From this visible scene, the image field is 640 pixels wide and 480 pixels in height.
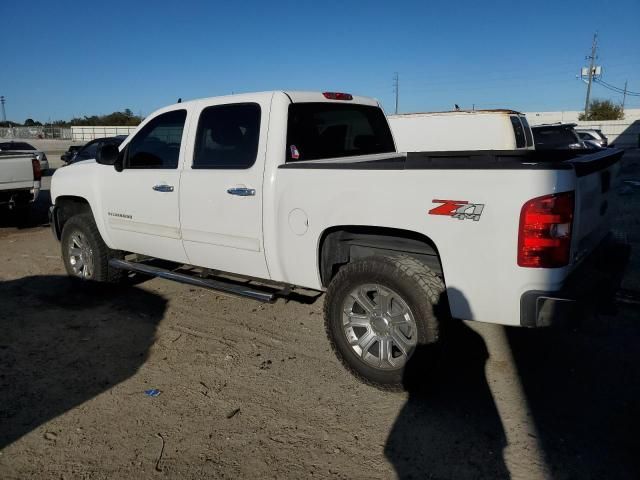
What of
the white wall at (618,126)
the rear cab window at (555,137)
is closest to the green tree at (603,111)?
the white wall at (618,126)

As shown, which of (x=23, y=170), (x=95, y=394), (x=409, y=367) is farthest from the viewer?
(x=23, y=170)

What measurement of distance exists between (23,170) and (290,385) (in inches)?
319

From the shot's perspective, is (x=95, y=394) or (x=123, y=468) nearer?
(x=123, y=468)

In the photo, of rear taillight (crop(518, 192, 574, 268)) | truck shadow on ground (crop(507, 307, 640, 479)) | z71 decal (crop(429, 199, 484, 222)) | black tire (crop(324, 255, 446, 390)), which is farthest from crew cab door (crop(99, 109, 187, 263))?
truck shadow on ground (crop(507, 307, 640, 479))

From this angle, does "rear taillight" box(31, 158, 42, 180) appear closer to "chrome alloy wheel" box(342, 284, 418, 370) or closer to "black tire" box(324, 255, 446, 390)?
"black tire" box(324, 255, 446, 390)

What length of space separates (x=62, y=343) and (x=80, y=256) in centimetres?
162

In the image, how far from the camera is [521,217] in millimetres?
2875

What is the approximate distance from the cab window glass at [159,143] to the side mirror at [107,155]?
12 cm

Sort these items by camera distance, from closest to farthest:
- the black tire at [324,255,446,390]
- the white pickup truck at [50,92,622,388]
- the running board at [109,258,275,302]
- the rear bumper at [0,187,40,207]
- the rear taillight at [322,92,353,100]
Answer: the white pickup truck at [50,92,622,388], the black tire at [324,255,446,390], the running board at [109,258,275,302], the rear taillight at [322,92,353,100], the rear bumper at [0,187,40,207]

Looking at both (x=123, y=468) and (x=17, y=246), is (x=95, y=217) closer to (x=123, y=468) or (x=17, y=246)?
(x=123, y=468)

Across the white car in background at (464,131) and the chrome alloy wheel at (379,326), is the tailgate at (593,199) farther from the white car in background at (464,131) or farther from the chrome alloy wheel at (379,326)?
the white car in background at (464,131)

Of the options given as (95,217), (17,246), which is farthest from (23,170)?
(95,217)

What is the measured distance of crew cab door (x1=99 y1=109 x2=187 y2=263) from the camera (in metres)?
4.83

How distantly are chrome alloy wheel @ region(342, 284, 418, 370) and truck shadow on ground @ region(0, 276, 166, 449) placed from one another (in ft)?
5.74
